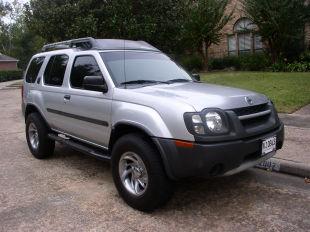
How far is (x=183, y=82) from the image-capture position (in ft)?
18.5

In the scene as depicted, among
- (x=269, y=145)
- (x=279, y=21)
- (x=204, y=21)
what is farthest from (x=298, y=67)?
(x=269, y=145)

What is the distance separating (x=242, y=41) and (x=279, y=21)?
6.30 m

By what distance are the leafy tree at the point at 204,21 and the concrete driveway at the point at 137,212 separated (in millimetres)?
17447

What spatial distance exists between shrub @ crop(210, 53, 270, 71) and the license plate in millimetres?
18126

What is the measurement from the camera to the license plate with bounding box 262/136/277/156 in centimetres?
462

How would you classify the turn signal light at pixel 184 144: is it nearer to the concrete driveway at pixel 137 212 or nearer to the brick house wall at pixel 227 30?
the concrete driveway at pixel 137 212

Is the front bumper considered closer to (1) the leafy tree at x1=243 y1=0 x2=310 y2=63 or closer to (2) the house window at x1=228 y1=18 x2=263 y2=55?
(1) the leafy tree at x1=243 y1=0 x2=310 y2=63

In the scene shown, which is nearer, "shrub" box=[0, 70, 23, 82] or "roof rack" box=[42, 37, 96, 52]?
"roof rack" box=[42, 37, 96, 52]

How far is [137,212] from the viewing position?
4633 millimetres

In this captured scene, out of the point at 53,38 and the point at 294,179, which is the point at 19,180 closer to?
the point at 294,179

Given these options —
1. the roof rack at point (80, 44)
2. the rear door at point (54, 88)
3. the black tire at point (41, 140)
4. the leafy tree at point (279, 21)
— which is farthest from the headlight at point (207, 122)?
the leafy tree at point (279, 21)

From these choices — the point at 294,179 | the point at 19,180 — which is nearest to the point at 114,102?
the point at 19,180

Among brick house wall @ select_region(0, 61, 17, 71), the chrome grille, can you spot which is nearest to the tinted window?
the chrome grille

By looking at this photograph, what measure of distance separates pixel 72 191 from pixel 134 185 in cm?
106
